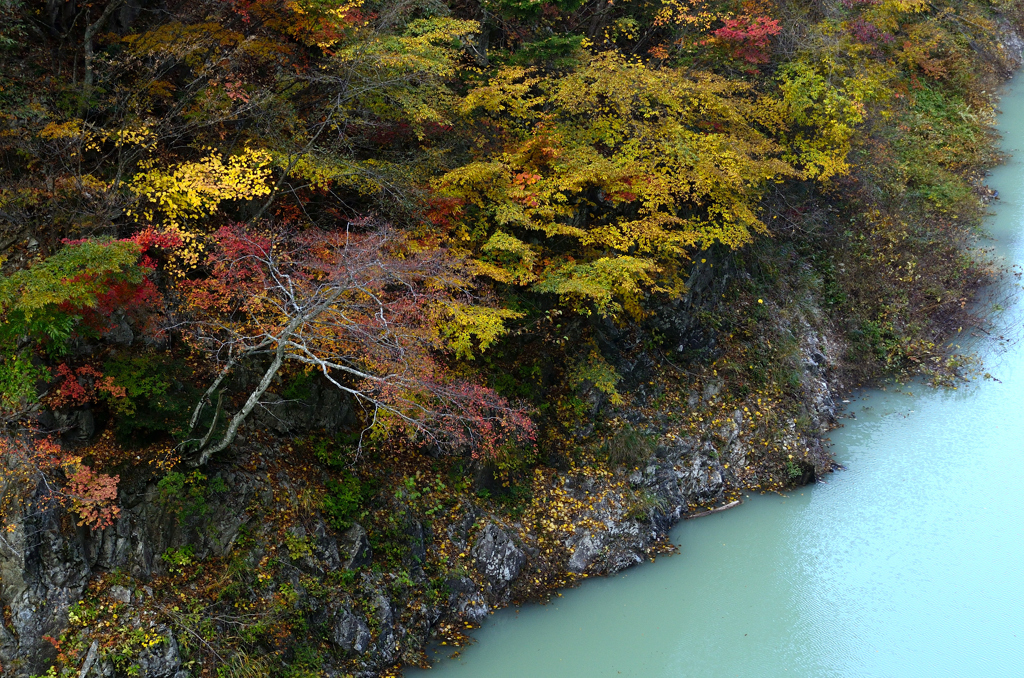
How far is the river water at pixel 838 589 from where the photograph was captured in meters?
9.95

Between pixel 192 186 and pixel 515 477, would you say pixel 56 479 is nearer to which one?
pixel 192 186

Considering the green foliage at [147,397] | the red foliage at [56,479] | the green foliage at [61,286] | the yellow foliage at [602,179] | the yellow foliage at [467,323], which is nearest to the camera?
the green foliage at [61,286]

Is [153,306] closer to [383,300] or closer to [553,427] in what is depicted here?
[383,300]

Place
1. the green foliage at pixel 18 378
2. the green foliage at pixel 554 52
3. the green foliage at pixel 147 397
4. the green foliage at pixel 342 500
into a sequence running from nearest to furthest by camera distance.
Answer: the green foliage at pixel 18 378
the green foliage at pixel 147 397
the green foliage at pixel 342 500
the green foliage at pixel 554 52

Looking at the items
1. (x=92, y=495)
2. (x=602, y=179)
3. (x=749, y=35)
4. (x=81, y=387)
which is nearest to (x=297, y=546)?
(x=92, y=495)

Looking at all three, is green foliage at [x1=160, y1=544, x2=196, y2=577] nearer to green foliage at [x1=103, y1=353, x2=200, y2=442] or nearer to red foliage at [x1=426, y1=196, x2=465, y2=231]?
green foliage at [x1=103, y1=353, x2=200, y2=442]

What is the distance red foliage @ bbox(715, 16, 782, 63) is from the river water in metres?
7.55

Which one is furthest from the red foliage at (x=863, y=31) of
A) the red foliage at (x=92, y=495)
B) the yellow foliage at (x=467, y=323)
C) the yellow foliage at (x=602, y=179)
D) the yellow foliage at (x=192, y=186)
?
the red foliage at (x=92, y=495)

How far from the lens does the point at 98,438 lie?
337 inches

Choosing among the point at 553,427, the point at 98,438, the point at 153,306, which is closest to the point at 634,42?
the point at 553,427

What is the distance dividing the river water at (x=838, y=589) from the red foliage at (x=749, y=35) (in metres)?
7.55

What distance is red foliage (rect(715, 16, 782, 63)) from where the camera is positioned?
1416 cm

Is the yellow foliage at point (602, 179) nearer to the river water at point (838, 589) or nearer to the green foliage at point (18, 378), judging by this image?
the river water at point (838, 589)

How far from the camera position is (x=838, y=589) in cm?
1098
